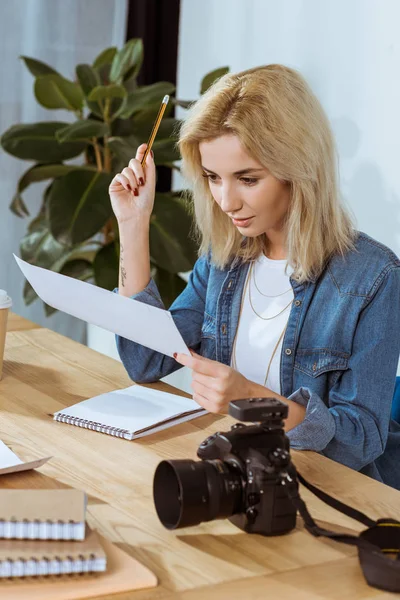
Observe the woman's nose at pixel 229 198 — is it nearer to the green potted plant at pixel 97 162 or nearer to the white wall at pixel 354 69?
the white wall at pixel 354 69

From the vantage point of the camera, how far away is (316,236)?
66.3 inches

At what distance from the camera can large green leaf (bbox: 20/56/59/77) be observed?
10.5 feet

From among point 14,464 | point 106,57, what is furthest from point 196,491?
point 106,57

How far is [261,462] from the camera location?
108cm

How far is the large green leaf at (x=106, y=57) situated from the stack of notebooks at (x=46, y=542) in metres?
2.58

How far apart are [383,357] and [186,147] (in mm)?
555

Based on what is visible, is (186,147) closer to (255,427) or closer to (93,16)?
(255,427)

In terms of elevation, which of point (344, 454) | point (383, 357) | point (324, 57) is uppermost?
point (324, 57)

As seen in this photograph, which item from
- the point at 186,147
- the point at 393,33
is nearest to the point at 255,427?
the point at 186,147

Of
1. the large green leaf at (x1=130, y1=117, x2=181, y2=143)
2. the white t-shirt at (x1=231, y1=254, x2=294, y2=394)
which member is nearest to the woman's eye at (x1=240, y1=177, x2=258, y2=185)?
the white t-shirt at (x1=231, y1=254, x2=294, y2=394)

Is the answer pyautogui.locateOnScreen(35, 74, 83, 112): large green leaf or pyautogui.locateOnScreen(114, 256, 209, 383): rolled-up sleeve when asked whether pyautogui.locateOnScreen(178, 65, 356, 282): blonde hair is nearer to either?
pyautogui.locateOnScreen(114, 256, 209, 383): rolled-up sleeve

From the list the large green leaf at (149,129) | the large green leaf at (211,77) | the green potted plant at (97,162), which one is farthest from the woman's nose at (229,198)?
the large green leaf at (211,77)

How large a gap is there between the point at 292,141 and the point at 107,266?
153cm

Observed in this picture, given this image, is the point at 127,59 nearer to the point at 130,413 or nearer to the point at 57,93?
the point at 57,93
